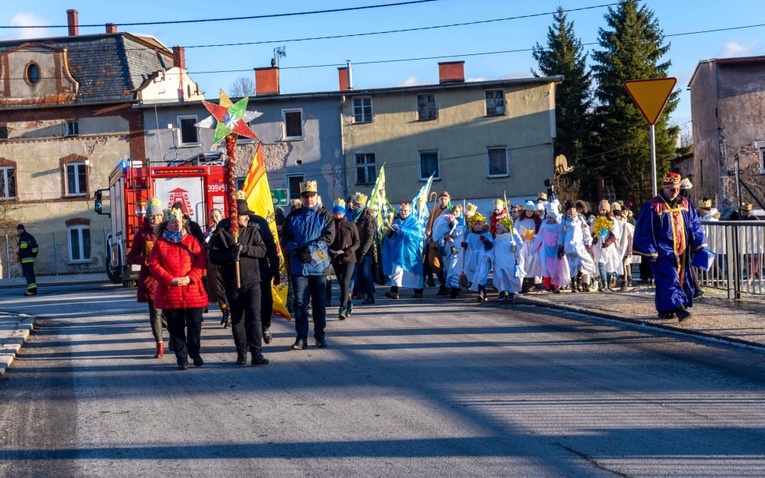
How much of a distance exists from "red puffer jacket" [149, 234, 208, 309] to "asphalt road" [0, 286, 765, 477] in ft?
2.55

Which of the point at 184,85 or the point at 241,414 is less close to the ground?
the point at 184,85

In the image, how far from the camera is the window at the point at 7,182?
4762 cm

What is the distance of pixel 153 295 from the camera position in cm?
1187

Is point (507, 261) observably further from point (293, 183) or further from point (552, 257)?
point (293, 183)

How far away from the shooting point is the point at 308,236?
11.6 meters

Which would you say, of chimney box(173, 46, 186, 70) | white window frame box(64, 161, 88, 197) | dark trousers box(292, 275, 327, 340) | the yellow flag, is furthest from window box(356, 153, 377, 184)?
dark trousers box(292, 275, 327, 340)

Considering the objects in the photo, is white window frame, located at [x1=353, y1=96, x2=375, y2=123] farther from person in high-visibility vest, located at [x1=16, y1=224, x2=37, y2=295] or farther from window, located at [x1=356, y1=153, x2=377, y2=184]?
person in high-visibility vest, located at [x1=16, y1=224, x2=37, y2=295]

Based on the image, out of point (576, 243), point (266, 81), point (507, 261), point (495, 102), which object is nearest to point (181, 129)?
point (266, 81)

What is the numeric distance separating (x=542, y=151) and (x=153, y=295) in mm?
36934

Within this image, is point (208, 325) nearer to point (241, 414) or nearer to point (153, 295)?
point (153, 295)

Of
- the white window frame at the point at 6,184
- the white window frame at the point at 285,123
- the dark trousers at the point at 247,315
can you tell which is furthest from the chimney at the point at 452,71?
the dark trousers at the point at 247,315

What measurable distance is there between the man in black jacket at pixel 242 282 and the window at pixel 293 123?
36.9m

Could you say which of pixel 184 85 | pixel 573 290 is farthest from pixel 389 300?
pixel 184 85

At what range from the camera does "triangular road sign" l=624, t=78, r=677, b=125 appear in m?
12.6
